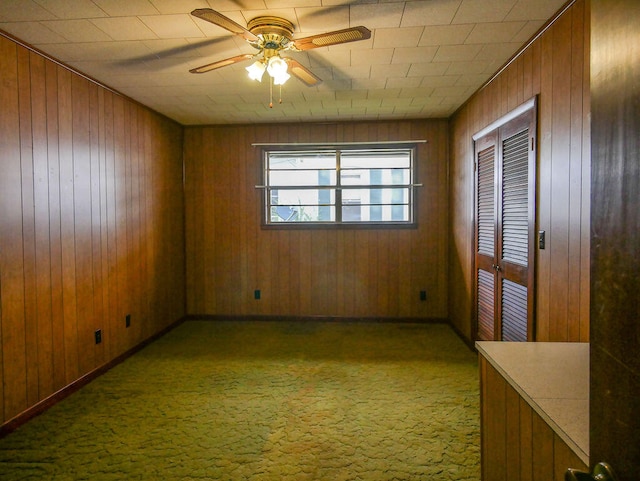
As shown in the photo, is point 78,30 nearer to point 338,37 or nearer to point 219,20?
point 219,20

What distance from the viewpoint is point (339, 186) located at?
15.5 feet

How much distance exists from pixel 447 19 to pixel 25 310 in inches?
131

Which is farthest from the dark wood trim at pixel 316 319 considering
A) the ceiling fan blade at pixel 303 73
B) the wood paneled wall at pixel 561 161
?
the ceiling fan blade at pixel 303 73

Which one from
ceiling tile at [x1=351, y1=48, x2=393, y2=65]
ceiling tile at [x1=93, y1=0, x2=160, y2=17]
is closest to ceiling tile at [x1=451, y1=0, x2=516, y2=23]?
ceiling tile at [x1=351, y1=48, x2=393, y2=65]

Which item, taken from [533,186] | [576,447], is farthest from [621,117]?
[533,186]

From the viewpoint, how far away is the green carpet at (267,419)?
197 cm

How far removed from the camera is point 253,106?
157 inches

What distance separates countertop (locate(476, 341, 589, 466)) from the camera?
993 mm

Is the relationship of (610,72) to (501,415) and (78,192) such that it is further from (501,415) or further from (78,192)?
(78,192)

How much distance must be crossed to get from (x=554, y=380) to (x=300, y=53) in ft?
8.43

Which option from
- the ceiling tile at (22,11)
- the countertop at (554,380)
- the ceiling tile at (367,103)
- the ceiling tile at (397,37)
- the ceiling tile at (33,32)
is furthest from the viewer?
the ceiling tile at (367,103)

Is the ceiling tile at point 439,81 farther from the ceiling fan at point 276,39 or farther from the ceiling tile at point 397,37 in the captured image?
the ceiling fan at point 276,39

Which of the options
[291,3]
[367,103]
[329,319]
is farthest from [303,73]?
[329,319]

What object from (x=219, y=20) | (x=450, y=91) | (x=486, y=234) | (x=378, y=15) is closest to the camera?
(x=219, y=20)
